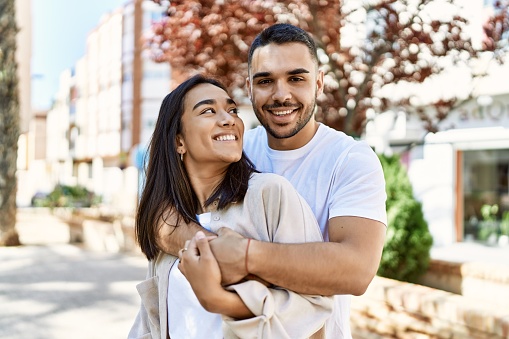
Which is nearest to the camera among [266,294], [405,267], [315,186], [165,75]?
[266,294]

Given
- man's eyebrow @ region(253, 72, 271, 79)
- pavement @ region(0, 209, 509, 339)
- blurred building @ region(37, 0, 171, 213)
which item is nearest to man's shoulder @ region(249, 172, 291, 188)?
man's eyebrow @ region(253, 72, 271, 79)

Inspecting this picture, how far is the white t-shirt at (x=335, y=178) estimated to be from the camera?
205 cm

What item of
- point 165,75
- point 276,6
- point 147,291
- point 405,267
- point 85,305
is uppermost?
point 165,75

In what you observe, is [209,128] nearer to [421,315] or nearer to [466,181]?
[421,315]

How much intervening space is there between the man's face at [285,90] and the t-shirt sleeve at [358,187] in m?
0.26

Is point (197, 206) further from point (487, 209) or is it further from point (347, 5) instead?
point (487, 209)

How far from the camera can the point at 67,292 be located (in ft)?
29.5

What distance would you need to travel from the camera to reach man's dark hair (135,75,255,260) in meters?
2.18

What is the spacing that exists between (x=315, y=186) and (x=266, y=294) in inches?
20.8

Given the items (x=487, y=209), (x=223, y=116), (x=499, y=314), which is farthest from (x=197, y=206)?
(x=487, y=209)

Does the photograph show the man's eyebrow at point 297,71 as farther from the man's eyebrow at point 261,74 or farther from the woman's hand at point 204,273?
the woman's hand at point 204,273

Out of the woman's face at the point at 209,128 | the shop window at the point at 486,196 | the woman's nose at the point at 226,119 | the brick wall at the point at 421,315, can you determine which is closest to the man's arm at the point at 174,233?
the woman's face at the point at 209,128

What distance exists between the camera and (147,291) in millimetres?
2285

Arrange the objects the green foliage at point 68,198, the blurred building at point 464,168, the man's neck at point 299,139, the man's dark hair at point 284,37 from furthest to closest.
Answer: the green foliage at point 68,198 < the blurred building at point 464,168 < the man's neck at point 299,139 < the man's dark hair at point 284,37
